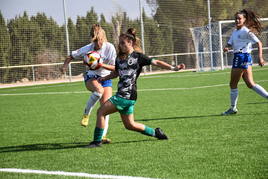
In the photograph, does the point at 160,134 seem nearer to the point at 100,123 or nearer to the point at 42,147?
the point at 100,123

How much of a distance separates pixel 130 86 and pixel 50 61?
2382cm

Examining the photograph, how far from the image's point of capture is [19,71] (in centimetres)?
2742

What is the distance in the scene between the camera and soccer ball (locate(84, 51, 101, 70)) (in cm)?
595

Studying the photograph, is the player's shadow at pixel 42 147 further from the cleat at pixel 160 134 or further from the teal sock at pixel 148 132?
the cleat at pixel 160 134

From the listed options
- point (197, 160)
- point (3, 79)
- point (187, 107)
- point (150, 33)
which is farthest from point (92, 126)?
point (150, 33)

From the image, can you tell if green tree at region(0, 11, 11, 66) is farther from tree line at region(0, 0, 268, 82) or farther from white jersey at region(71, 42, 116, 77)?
white jersey at region(71, 42, 116, 77)

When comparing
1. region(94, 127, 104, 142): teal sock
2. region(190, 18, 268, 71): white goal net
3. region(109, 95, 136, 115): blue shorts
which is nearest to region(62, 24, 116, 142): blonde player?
region(94, 127, 104, 142): teal sock

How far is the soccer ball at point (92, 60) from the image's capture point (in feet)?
19.5

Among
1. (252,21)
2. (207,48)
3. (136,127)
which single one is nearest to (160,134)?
(136,127)

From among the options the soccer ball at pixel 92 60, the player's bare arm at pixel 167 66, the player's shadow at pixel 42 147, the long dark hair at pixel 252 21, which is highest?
the long dark hair at pixel 252 21

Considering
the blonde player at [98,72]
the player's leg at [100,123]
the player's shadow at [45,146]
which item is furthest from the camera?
the blonde player at [98,72]

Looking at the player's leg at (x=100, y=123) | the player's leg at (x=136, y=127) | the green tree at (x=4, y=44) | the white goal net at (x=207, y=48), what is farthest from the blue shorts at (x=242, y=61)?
the white goal net at (x=207, y=48)

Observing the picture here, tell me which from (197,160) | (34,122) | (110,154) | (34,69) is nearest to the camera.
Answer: (197,160)

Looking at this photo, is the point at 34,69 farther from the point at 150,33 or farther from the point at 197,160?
the point at 197,160
